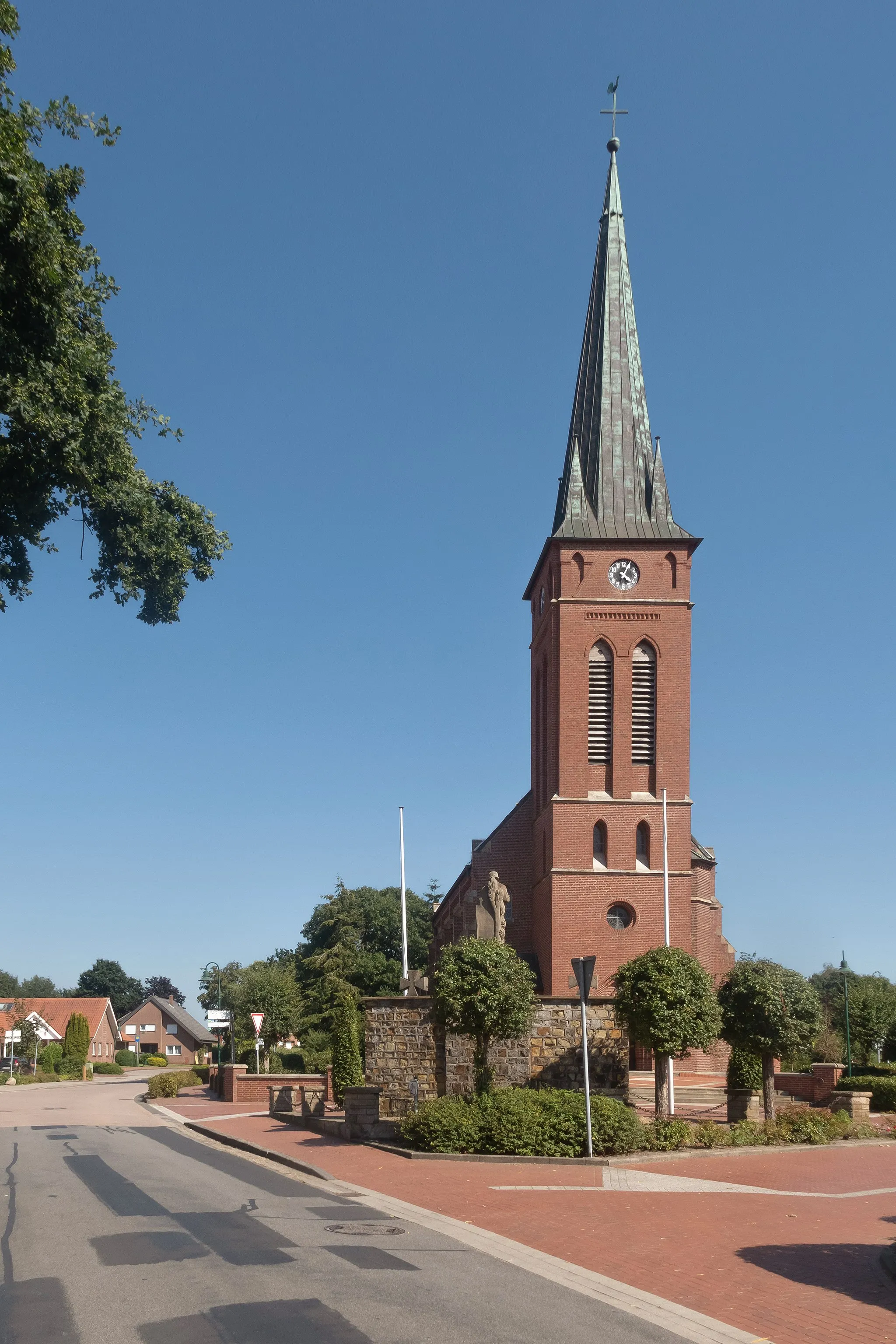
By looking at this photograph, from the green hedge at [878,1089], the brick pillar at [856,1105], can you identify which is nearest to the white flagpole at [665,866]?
the green hedge at [878,1089]

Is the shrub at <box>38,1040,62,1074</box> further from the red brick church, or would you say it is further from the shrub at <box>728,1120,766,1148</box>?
the shrub at <box>728,1120,766,1148</box>

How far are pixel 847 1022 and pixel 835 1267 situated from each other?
2867cm

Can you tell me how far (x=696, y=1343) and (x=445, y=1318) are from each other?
164 cm

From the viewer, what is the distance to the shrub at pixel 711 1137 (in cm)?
1981

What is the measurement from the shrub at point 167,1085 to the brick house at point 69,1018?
37.9m

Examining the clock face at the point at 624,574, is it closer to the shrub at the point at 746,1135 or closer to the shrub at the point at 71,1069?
the shrub at the point at 746,1135

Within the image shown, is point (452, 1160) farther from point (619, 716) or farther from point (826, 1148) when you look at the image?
point (619, 716)

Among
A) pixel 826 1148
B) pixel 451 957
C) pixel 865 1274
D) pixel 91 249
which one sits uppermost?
pixel 91 249

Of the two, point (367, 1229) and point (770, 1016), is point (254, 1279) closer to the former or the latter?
point (367, 1229)

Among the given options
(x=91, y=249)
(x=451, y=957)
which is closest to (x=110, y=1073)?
(x=451, y=957)

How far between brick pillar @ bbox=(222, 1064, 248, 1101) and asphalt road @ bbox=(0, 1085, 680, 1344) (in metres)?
23.2

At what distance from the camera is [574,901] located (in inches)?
1556

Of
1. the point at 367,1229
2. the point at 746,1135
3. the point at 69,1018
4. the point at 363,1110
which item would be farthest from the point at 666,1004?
the point at 69,1018

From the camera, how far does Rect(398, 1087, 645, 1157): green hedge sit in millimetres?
18203
